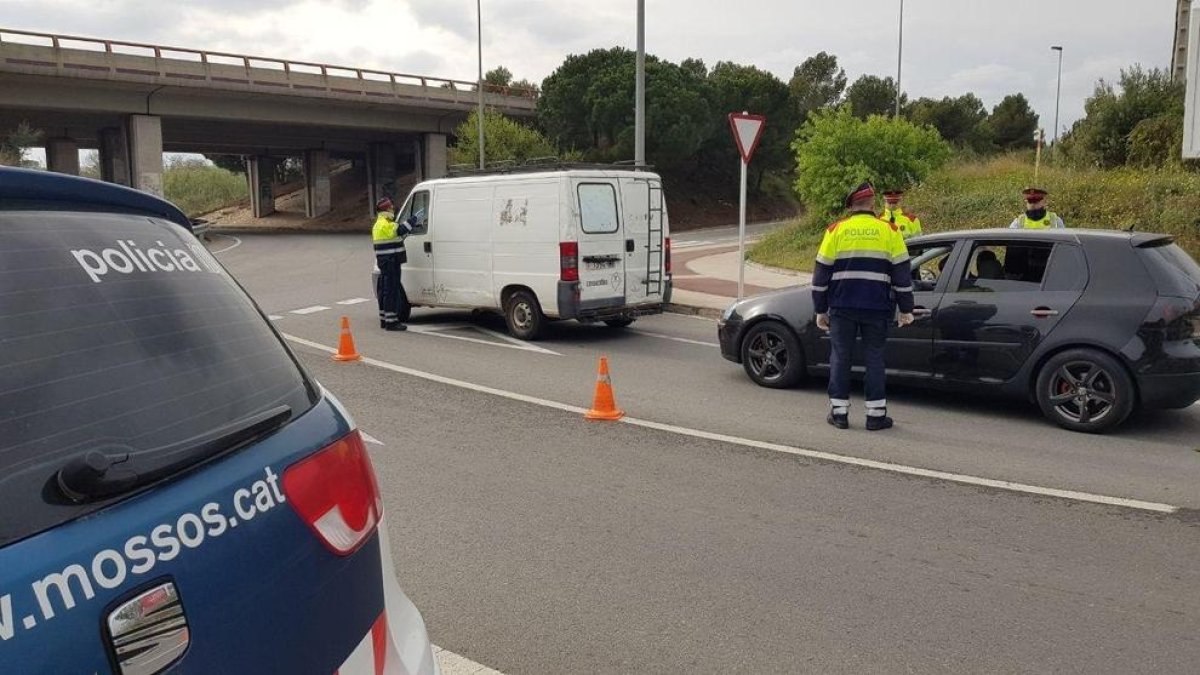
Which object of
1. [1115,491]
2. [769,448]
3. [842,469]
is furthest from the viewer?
[769,448]

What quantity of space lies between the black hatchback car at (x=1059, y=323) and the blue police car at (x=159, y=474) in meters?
6.26

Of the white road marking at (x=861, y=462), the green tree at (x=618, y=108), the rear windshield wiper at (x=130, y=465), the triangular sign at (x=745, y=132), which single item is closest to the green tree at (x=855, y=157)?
the triangular sign at (x=745, y=132)

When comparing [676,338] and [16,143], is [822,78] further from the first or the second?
[676,338]

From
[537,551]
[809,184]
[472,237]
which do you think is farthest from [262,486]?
[809,184]

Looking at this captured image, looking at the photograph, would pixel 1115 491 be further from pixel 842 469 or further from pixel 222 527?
pixel 222 527

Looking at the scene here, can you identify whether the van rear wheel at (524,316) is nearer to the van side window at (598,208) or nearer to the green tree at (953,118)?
the van side window at (598,208)

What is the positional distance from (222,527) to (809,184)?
2277 cm

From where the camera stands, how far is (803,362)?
8.54m

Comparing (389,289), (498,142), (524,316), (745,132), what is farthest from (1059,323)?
(498,142)

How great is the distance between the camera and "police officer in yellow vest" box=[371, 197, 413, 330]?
12.7 meters

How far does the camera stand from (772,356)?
28.6 feet

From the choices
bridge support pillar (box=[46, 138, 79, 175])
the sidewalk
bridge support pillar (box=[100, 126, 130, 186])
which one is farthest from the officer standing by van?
bridge support pillar (box=[46, 138, 79, 175])

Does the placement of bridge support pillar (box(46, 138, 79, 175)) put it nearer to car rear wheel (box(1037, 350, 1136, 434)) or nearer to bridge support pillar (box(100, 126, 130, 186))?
bridge support pillar (box(100, 126, 130, 186))

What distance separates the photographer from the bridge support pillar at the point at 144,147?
39.1 meters
